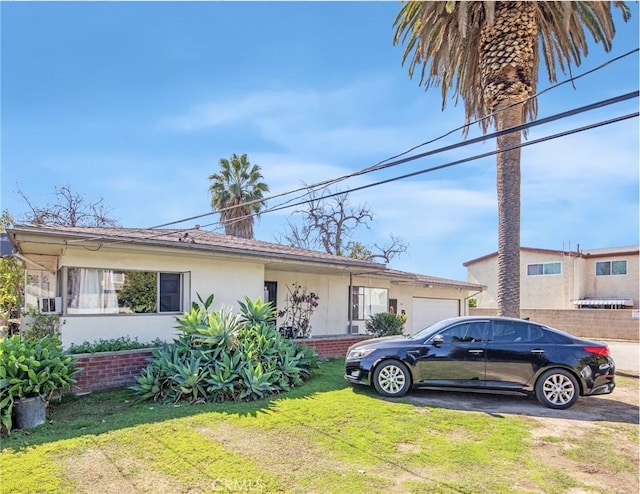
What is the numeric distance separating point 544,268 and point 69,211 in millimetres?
28309

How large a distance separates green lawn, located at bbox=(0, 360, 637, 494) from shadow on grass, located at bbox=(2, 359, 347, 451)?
0.09 feet

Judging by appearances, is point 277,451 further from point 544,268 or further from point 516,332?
point 544,268

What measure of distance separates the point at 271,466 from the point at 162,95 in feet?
25.5

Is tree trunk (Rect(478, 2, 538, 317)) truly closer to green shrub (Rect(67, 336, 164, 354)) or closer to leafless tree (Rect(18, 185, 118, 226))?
green shrub (Rect(67, 336, 164, 354))

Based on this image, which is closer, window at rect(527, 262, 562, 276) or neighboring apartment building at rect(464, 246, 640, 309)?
neighboring apartment building at rect(464, 246, 640, 309)

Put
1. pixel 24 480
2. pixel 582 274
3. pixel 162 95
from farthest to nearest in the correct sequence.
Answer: pixel 582 274 < pixel 162 95 < pixel 24 480

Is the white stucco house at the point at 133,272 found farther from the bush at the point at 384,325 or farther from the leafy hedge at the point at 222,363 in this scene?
the bush at the point at 384,325

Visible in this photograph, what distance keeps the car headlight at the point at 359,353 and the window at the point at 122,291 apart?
4289 mm

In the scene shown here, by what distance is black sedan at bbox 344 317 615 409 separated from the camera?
7.35m

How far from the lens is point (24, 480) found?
14.2 feet

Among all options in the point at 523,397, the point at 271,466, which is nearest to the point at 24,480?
the point at 271,466

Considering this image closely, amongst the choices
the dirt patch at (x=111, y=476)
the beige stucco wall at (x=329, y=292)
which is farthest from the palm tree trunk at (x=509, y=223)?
the dirt patch at (x=111, y=476)

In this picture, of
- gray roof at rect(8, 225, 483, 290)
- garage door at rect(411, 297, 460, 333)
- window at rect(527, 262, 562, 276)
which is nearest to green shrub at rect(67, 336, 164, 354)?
gray roof at rect(8, 225, 483, 290)

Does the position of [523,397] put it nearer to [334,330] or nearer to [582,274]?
[334,330]
